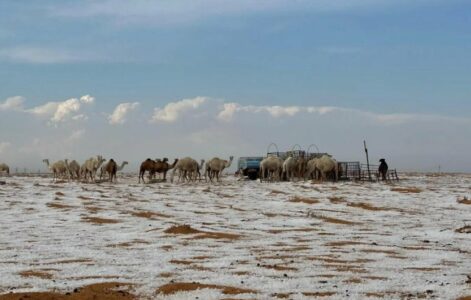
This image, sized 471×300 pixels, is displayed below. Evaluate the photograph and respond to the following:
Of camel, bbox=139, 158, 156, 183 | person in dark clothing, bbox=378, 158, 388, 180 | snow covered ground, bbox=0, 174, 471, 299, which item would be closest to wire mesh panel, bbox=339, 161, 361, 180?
person in dark clothing, bbox=378, 158, 388, 180

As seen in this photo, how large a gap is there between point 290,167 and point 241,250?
4038 centimetres

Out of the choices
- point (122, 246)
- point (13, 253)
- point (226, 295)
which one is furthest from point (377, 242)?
point (13, 253)

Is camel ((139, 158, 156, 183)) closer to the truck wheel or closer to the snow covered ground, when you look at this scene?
the truck wheel

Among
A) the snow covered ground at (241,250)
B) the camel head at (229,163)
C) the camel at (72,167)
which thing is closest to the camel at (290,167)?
the camel head at (229,163)

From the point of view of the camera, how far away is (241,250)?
13.3m

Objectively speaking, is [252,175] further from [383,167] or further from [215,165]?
[383,167]

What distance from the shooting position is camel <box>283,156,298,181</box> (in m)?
53.0

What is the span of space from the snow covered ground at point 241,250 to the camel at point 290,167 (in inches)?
1059

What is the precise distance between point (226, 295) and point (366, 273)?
9.37 feet

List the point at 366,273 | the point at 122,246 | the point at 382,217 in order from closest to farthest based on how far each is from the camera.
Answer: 1. the point at 366,273
2. the point at 122,246
3. the point at 382,217

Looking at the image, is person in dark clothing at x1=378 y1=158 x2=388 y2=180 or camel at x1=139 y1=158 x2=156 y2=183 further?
person in dark clothing at x1=378 y1=158 x2=388 y2=180

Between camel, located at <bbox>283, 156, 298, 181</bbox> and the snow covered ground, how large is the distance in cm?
2691

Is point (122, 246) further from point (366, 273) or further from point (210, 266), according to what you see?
point (366, 273)

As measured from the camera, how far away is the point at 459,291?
8.63 meters
